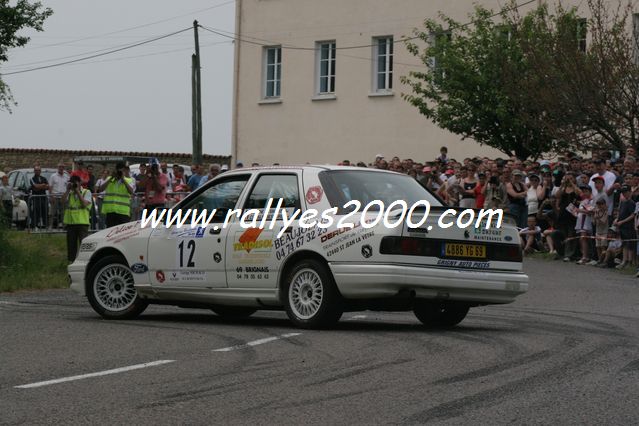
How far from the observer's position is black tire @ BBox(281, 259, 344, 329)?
13.2 m

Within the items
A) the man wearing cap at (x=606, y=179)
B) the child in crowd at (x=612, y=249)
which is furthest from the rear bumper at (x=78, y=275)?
the man wearing cap at (x=606, y=179)

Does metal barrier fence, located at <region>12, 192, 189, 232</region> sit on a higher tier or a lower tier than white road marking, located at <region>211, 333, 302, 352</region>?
higher

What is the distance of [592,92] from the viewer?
3072cm

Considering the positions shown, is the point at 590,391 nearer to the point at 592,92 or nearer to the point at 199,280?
the point at 199,280

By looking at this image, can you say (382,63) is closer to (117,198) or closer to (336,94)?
(336,94)

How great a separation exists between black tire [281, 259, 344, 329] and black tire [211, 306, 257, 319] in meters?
1.88

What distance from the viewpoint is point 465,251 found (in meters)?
13.3

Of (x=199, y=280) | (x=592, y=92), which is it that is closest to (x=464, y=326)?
(x=199, y=280)

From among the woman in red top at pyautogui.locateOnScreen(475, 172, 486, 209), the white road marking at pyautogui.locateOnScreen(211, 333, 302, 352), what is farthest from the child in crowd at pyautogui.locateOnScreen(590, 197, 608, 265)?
the white road marking at pyautogui.locateOnScreen(211, 333, 302, 352)

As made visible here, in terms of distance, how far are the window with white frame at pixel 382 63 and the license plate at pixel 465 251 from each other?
1234 inches

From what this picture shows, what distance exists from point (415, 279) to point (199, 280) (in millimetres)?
2517

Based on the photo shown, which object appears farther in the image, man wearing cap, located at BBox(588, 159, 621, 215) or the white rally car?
man wearing cap, located at BBox(588, 159, 621, 215)

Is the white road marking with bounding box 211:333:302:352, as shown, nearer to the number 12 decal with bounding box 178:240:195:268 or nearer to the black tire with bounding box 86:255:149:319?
the number 12 decal with bounding box 178:240:195:268
